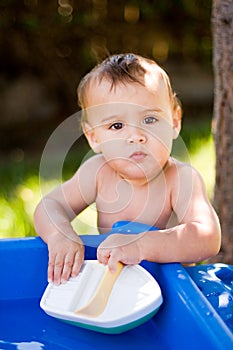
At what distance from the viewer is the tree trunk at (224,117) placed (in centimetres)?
172

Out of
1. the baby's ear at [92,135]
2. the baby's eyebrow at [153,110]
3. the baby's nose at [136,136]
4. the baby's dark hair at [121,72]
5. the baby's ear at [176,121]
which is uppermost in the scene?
the baby's dark hair at [121,72]

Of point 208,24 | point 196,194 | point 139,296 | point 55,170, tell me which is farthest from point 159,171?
point 208,24

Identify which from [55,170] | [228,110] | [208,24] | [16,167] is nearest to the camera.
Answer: [228,110]

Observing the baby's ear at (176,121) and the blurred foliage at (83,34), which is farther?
the blurred foliage at (83,34)

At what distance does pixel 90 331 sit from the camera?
117 centimetres

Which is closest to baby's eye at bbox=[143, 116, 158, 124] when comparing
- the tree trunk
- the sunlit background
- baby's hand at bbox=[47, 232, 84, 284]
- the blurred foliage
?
baby's hand at bbox=[47, 232, 84, 284]

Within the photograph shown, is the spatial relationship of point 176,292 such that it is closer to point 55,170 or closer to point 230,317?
point 230,317

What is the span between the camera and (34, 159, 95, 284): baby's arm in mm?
1254

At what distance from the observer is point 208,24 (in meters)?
4.31

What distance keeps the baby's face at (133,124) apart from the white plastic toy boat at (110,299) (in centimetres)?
23

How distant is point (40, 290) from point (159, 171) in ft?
1.13

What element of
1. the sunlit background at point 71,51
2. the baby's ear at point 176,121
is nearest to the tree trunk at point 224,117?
the baby's ear at point 176,121

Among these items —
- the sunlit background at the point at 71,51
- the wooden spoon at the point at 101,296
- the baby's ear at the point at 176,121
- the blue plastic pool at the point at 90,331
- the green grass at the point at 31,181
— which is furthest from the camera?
the sunlit background at the point at 71,51

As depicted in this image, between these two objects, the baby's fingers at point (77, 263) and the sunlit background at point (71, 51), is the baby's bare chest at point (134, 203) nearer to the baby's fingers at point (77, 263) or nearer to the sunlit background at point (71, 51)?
the baby's fingers at point (77, 263)
